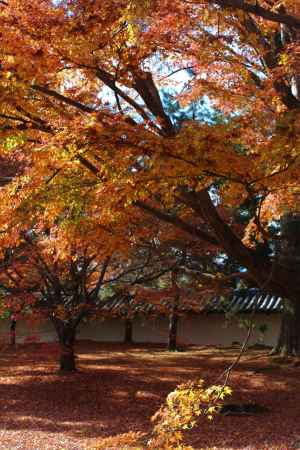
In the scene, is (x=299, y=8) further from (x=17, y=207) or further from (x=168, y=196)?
(x=17, y=207)

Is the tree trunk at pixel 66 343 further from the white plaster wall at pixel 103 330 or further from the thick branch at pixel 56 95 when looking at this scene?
the white plaster wall at pixel 103 330

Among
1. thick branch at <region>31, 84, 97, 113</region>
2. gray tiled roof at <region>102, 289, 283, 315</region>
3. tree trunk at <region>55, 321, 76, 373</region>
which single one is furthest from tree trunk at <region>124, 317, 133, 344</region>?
thick branch at <region>31, 84, 97, 113</region>

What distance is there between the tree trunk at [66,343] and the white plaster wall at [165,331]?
194 inches

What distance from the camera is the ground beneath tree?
8273mm

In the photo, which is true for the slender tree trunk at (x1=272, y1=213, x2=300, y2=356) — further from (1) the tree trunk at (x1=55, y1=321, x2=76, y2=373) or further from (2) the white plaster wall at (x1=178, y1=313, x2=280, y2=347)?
(1) the tree trunk at (x1=55, y1=321, x2=76, y2=373)

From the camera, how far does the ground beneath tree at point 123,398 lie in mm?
8273

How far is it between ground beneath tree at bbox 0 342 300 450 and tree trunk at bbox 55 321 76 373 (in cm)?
37

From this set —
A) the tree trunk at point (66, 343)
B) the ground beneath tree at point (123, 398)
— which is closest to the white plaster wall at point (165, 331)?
the ground beneath tree at point (123, 398)

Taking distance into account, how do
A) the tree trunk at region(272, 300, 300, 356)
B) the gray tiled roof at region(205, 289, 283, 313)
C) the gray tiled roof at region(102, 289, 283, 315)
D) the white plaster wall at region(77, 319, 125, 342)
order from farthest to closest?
the white plaster wall at region(77, 319, 125, 342) < the gray tiled roof at region(205, 289, 283, 313) < the gray tiled roof at region(102, 289, 283, 315) < the tree trunk at region(272, 300, 300, 356)

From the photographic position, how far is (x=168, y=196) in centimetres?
725

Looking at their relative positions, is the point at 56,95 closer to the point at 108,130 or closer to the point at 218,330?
the point at 108,130

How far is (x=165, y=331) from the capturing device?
22.6 metres

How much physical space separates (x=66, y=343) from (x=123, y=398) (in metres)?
2.57

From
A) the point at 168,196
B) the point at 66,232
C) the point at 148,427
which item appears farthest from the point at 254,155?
the point at 148,427
